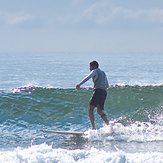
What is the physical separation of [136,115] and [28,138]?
436 cm

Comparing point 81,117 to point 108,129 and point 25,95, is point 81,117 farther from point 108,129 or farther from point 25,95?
point 25,95

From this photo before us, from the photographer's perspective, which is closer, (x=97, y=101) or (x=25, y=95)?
(x=97, y=101)

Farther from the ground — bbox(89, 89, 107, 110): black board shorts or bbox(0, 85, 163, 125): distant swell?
bbox(89, 89, 107, 110): black board shorts

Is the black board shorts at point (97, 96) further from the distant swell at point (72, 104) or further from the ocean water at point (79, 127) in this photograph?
the distant swell at point (72, 104)

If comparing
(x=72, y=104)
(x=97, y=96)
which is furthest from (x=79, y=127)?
(x=72, y=104)

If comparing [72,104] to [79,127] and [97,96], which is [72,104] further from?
[97,96]

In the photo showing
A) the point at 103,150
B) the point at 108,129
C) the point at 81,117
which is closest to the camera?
the point at 103,150

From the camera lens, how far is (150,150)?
573cm

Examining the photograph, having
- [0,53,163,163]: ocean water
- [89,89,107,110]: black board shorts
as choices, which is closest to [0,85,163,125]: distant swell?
[0,53,163,163]: ocean water

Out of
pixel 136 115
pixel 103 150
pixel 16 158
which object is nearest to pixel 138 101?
pixel 136 115

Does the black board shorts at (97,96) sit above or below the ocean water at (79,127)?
above

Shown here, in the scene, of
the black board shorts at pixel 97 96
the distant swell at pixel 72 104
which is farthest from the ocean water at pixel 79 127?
the black board shorts at pixel 97 96

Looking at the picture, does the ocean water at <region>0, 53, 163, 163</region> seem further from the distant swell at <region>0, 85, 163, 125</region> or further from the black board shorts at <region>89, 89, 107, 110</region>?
the black board shorts at <region>89, 89, 107, 110</region>

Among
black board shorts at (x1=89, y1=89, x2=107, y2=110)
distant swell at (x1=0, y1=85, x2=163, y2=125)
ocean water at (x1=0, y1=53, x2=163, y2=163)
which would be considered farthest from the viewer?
distant swell at (x1=0, y1=85, x2=163, y2=125)
